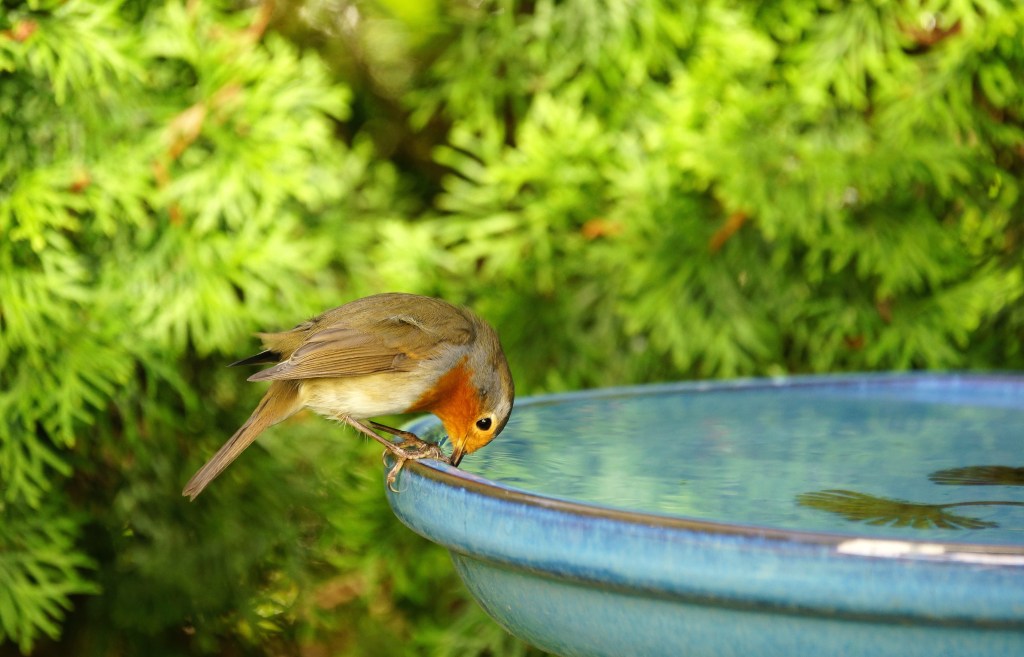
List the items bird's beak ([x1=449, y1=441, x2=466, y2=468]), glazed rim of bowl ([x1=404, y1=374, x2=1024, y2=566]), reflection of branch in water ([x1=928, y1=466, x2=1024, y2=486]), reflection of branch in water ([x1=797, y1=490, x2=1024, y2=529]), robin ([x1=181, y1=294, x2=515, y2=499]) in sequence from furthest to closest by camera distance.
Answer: robin ([x1=181, y1=294, x2=515, y2=499]) < bird's beak ([x1=449, y1=441, x2=466, y2=468]) < reflection of branch in water ([x1=928, y1=466, x2=1024, y2=486]) < reflection of branch in water ([x1=797, y1=490, x2=1024, y2=529]) < glazed rim of bowl ([x1=404, y1=374, x2=1024, y2=566])

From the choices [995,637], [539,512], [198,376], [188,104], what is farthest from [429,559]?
[995,637]

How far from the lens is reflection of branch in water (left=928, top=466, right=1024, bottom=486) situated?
156cm

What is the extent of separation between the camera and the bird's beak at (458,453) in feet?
5.52

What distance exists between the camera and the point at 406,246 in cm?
291

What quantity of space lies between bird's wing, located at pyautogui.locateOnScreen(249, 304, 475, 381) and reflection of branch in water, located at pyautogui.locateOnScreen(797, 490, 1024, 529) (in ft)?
2.52

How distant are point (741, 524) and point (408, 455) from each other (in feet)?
2.16

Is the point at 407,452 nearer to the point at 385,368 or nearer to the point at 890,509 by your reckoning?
the point at 385,368

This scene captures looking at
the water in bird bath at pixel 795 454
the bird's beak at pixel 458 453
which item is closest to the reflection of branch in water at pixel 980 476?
the water in bird bath at pixel 795 454

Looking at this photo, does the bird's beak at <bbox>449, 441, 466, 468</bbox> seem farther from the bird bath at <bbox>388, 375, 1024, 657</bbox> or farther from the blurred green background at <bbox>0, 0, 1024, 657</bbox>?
the blurred green background at <bbox>0, 0, 1024, 657</bbox>

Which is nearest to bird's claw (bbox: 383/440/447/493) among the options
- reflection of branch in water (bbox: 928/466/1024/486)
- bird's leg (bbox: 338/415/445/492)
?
bird's leg (bbox: 338/415/445/492)

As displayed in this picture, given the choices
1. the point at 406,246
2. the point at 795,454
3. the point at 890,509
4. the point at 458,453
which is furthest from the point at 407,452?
the point at 406,246

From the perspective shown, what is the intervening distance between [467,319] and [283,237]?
740mm

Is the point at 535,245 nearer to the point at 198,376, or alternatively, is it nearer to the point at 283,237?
the point at 283,237

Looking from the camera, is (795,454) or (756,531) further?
(795,454)
